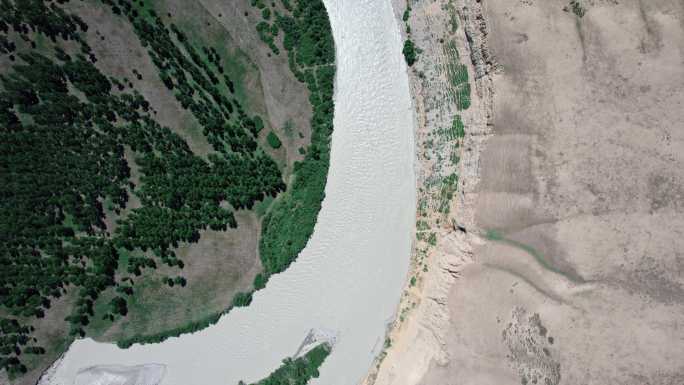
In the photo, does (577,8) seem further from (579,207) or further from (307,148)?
(307,148)

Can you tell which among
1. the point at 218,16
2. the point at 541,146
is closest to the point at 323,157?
the point at 218,16

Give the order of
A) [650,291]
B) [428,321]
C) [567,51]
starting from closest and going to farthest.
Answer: [650,291]
[567,51]
[428,321]

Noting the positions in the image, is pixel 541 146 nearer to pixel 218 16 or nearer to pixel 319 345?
pixel 319 345

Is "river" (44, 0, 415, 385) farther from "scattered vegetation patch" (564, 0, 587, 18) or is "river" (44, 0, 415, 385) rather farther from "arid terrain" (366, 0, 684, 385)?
"scattered vegetation patch" (564, 0, 587, 18)

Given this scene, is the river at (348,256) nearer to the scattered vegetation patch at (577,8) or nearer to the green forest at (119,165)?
the green forest at (119,165)

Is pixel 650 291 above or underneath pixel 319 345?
above

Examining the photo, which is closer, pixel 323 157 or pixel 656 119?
pixel 656 119

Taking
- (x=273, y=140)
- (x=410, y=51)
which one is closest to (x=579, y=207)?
(x=410, y=51)
